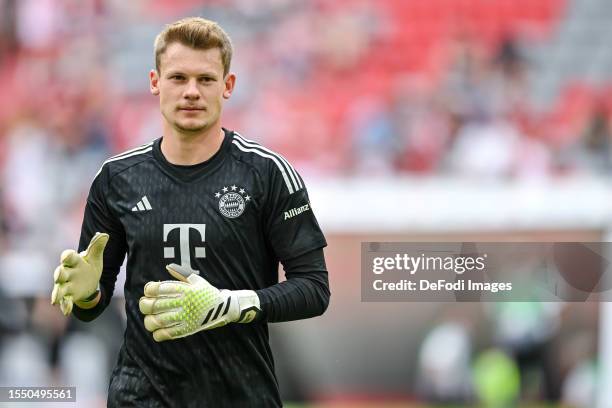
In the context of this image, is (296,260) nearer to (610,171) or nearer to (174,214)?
(174,214)

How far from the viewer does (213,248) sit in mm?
3203

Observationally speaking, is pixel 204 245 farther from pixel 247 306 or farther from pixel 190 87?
pixel 190 87

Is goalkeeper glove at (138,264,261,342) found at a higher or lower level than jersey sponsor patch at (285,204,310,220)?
lower

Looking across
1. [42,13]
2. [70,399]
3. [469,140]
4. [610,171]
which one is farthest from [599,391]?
[42,13]

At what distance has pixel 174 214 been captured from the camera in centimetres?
324

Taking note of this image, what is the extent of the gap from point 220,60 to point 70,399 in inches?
195

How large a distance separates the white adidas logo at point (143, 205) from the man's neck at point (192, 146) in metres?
0.15

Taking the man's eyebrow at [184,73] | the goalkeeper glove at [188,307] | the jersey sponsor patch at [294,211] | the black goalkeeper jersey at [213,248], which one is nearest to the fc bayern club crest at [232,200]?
the black goalkeeper jersey at [213,248]

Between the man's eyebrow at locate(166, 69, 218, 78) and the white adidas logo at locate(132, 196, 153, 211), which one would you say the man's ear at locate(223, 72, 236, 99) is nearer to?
the man's eyebrow at locate(166, 69, 218, 78)

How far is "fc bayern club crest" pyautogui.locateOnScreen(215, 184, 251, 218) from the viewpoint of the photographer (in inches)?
127

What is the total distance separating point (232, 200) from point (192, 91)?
36cm

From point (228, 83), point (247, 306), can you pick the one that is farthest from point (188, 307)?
point (228, 83)

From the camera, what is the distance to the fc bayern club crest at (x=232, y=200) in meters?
3.22

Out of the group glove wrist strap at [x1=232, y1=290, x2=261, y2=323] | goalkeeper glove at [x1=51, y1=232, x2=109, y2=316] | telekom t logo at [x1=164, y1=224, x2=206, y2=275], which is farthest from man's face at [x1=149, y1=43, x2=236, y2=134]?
glove wrist strap at [x1=232, y1=290, x2=261, y2=323]
